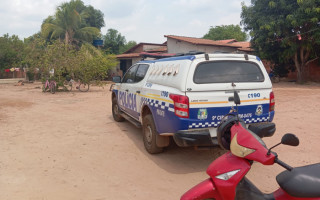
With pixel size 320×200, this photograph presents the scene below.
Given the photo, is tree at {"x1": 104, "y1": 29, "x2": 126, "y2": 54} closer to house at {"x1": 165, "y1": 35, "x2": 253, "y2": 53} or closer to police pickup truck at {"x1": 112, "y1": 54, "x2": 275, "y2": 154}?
house at {"x1": 165, "y1": 35, "x2": 253, "y2": 53}

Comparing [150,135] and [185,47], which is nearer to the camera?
[150,135]

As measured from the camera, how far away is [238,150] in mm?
2227

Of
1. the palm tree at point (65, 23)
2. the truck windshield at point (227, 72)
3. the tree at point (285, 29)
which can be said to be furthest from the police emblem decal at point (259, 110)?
the palm tree at point (65, 23)

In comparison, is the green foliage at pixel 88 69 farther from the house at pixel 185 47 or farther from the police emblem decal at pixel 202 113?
the police emblem decal at pixel 202 113

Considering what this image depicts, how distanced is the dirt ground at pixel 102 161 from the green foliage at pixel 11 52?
80.9ft

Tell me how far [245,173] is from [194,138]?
171cm

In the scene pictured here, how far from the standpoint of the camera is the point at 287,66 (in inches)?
879

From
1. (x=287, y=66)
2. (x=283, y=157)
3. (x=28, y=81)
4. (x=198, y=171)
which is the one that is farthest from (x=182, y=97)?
(x=28, y=81)

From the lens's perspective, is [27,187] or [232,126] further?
[27,187]

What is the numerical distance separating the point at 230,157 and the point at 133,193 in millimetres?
1740

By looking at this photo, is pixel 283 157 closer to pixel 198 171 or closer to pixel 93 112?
pixel 198 171

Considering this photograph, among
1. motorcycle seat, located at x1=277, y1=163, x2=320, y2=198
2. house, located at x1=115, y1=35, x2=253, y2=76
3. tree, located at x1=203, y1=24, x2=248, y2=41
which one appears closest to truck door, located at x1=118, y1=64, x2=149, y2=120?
motorcycle seat, located at x1=277, y1=163, x2=320, y2=198

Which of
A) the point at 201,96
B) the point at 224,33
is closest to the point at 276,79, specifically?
the point at 201,96

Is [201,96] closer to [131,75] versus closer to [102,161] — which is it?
[102,161]
